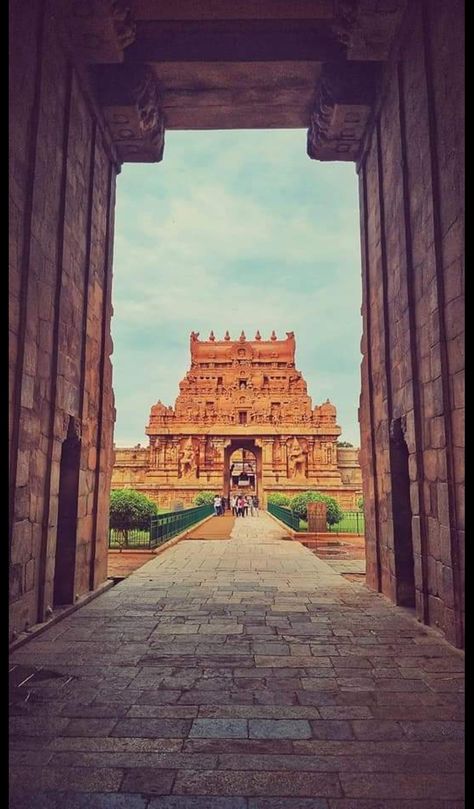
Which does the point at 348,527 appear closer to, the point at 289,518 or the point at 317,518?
the point at 289,518

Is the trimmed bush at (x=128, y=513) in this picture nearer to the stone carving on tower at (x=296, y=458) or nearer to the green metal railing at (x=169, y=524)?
the green metal railing at (x=169, y=524)

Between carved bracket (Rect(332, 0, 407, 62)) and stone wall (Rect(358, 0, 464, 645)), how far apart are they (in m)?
0.16

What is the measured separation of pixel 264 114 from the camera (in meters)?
9.11

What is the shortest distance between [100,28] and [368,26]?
325 centimetres

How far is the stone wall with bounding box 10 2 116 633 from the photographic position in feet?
17.5

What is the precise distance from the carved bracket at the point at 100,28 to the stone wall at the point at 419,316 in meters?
3.40

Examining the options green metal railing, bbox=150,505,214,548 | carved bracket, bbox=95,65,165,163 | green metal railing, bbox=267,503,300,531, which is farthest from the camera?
green metal railing, bbox=267,503,300,531

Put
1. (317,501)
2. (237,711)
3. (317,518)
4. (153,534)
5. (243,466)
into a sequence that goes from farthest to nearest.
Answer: (243,466), (317,501), (317,518), (153,534), (237,711)

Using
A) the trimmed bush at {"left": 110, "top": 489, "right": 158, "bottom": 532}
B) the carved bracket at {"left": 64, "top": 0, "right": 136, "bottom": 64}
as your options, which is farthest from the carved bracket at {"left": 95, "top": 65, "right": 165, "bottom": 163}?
the trimmed bush at {"left": 110, "top": 489, "right": 158, "bottom": 532}

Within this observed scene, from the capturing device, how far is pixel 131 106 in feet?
26.1

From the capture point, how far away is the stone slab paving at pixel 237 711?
2709 millimetres

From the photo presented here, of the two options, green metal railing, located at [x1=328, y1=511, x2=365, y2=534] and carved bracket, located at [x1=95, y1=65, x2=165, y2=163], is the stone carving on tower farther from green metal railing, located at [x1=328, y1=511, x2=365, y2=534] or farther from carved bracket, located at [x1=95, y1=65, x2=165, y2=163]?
carved bracket, located at [x1=95, y1=65, x2=165, y2=163]

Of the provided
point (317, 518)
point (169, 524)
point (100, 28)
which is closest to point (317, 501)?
point (317, 518)

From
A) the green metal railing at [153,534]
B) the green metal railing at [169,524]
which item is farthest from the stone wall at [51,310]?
the green metal railing at [169,524]
